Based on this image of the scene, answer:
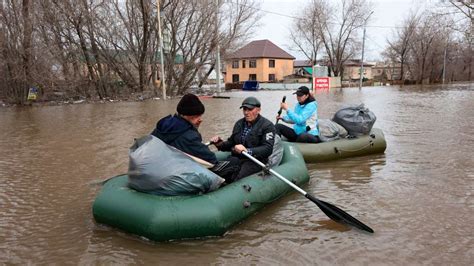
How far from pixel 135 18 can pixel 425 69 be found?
46723mm

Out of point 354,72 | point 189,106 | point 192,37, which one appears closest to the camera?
point 189,106

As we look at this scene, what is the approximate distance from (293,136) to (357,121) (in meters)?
1.20

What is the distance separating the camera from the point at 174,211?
3.85 meters

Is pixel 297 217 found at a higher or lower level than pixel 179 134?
lower

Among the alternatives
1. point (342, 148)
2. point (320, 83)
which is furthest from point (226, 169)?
point (320, 83)

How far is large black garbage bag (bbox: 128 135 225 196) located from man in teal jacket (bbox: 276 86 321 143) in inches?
123

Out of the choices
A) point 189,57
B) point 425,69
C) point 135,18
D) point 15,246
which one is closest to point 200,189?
point 15,246

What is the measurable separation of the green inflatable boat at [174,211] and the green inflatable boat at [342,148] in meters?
2.55

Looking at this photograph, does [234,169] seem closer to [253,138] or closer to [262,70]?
[253,138]

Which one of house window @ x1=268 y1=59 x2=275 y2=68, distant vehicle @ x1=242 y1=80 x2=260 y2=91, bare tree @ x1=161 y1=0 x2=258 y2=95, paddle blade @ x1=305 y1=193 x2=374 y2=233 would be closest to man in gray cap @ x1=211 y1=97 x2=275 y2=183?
paddle blade @ x1=305 y1=193 x2=374 y2=233

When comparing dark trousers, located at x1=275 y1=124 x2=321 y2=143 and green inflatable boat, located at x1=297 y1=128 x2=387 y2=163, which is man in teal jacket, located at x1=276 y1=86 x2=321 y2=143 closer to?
dark trousers, located at x1=275 y1=124 x2=321 y2=143

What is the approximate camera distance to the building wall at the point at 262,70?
57469 mm

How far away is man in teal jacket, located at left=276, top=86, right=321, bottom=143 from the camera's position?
698cm

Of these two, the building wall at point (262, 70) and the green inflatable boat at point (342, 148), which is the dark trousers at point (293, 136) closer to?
the green inflatable boat at point (342, 148)
